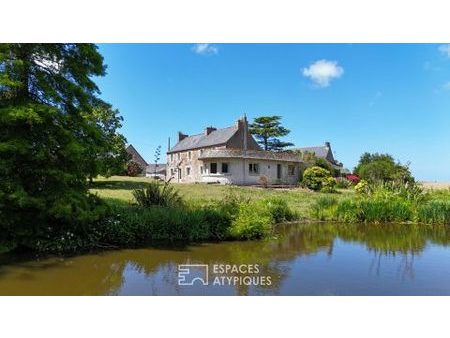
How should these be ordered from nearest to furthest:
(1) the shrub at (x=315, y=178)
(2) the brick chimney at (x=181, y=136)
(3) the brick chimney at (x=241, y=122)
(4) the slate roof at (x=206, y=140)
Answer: (1) the shrub at (x=315, y=178)
(3) the brick chimney at (x=241, y=122)
(4) the slate roof at (x=206, y=140)
(2) the brick chimney at (x=181, y=136)

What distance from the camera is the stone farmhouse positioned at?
3219cm

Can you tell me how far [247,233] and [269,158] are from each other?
75.9 ft

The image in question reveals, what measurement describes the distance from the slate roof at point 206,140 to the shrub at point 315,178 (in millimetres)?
9001

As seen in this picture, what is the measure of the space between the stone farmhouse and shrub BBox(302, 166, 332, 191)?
413 cm

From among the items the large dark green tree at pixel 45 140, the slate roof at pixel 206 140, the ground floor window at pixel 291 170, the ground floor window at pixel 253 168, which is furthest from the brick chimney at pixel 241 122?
the large dark green tree at pixel 45 140

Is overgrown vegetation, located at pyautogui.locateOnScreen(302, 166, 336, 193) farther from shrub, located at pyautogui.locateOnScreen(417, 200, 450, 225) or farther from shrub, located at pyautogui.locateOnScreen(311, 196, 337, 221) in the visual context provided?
shrub, located at pyautogui.locateOnScreen(417, 200, 450, 225)

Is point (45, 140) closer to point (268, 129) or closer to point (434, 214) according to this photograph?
point (434, 214)

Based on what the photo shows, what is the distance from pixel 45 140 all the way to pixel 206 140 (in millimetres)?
30401

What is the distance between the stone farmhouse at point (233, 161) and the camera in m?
32.2

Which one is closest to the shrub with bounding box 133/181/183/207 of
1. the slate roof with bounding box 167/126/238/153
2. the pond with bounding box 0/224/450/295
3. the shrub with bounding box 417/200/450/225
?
the pond with bounding box 0/224/450/295

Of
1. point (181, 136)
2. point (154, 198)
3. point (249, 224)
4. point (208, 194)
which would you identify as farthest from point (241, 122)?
point (249, 224)

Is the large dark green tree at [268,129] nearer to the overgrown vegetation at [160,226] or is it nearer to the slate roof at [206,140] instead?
the slate roof at [206,140]

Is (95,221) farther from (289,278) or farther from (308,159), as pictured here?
(308,159)

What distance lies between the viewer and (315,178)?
95.3ft
